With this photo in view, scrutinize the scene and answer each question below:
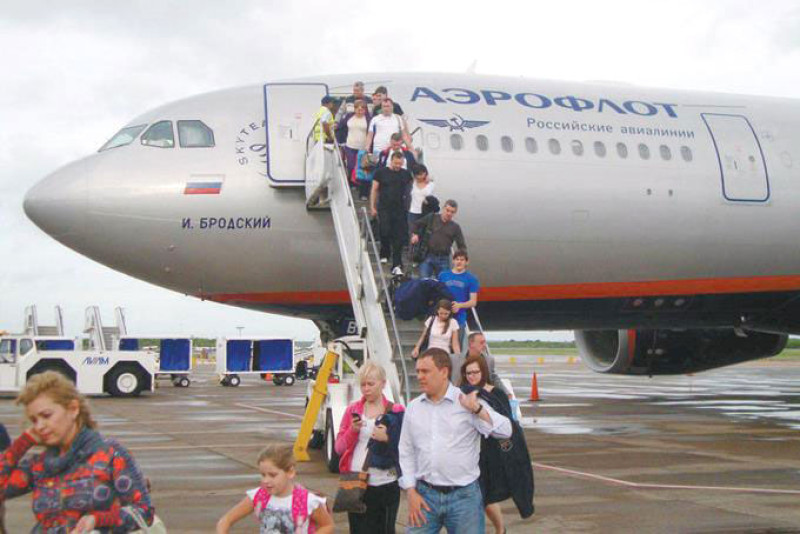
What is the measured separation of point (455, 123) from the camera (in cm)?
1440

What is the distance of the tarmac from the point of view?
746 cm

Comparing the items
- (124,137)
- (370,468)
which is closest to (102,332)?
(124,137)

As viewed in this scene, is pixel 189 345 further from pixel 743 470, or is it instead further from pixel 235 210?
pixel 743 470

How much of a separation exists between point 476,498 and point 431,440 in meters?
0.35

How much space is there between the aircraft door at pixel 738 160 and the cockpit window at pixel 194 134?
7.54 metres

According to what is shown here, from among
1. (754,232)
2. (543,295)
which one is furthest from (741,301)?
(543,295)

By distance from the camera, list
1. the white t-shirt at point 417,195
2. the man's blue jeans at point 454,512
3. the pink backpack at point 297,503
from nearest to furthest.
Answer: the pink backpack at point 297,503
the man's blue jeans at point 454,512
the white t-shirt at point 417,195

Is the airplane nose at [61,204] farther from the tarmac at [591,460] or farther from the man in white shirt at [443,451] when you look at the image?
the man in white shirt at [443,451]

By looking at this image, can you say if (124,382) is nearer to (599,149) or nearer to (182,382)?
(182,382)

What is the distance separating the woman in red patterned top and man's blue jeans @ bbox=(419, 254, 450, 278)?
6.66 metres

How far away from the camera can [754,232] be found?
15430 millimetres

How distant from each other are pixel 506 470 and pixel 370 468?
700 mm

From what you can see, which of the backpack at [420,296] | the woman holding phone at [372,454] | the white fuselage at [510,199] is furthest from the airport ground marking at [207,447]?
the woman holding phone at [372,454]

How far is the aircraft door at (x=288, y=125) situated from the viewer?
1354 cm
